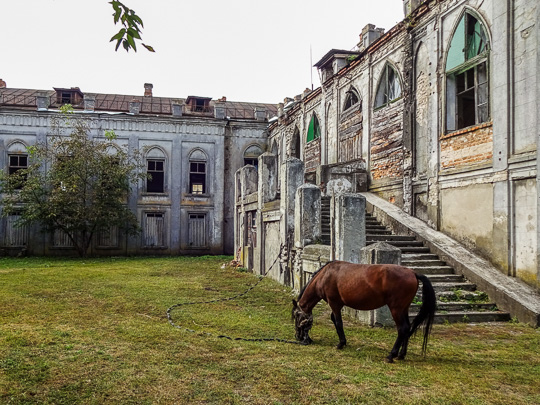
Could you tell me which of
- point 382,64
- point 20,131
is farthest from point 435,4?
point 20,131

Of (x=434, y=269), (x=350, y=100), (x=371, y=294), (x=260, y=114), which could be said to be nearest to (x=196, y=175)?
(x=260, y=114)

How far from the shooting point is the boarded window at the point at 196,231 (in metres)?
25.6

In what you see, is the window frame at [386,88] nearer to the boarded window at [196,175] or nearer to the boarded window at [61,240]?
the boarded window at [196,175]

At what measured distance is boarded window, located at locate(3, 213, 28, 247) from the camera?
78.7ft

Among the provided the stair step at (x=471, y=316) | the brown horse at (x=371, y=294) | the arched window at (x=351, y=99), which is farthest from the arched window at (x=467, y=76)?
the brown horse at (x=371, y=294)

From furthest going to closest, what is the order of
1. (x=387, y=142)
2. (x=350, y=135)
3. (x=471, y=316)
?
(x=350, y=135) → (x=387, y=142) → (x=471, y=316)

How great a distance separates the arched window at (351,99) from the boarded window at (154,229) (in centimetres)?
1201

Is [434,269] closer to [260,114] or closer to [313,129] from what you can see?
[313,129]

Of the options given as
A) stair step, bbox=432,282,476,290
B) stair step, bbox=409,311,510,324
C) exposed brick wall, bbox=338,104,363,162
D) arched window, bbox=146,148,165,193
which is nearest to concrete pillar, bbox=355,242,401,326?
stair step, bbox=409,311,510,324

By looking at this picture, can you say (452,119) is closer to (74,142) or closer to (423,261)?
(423,261)

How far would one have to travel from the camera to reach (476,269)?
9719 mm

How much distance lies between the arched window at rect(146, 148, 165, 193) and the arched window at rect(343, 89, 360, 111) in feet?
37.4

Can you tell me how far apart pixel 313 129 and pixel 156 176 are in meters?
9.29

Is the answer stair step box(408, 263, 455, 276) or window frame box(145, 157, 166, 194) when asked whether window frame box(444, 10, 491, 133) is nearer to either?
stair step box(408, 263, 455, 276)
